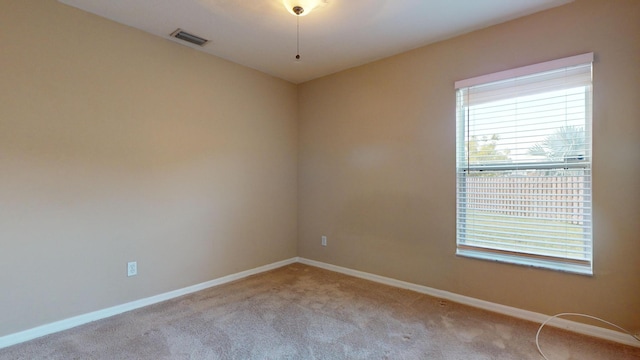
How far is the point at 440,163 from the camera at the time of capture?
2869 mm

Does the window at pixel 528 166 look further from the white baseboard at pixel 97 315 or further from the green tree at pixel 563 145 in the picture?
the white baseboard at pixel 97 315

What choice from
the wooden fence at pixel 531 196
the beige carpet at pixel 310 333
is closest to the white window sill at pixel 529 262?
the wooden fence at pixel 531 196

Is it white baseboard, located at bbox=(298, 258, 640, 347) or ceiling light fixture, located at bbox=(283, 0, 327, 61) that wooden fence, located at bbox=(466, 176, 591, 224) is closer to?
white baseboard, located at bbox=(298, 258, 640, 347)

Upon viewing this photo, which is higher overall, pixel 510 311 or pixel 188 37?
pixel 188 37

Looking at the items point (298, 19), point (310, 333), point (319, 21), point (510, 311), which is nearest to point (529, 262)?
point (510, 311)

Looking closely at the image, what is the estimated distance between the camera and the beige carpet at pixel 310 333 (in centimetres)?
196

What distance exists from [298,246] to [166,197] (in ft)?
6.35

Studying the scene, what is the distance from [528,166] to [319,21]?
7.02 feet

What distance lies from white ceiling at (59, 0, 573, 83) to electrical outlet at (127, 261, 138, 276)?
211 cm

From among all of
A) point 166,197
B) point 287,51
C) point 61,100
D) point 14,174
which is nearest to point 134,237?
point 166,197

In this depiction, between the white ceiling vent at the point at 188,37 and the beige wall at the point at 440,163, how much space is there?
1.52 meters

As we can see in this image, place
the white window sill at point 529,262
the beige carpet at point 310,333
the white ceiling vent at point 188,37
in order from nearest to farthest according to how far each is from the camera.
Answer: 1. the beige carpet at point 310,333
2. the white window sill at point 529,262
3. the white ceiling vent at point 188,37

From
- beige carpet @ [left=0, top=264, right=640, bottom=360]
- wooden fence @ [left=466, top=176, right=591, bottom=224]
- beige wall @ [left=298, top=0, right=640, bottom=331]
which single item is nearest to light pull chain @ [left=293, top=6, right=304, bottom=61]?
beige wall @ [left=298, top=0, right=640, bottom=331]

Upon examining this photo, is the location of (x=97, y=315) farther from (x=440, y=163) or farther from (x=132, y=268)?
(x=440, y=163)
